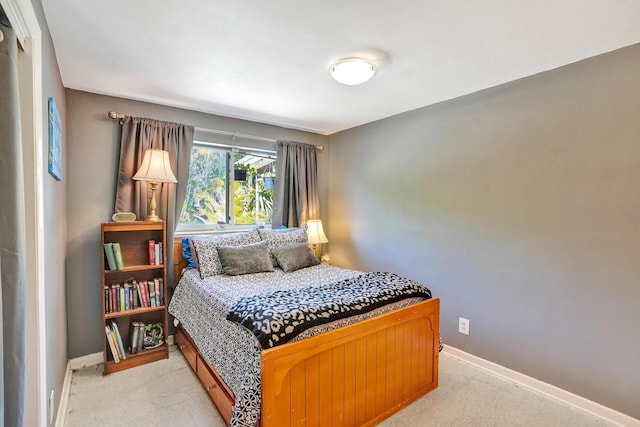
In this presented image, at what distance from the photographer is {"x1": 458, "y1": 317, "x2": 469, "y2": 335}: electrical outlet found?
267 centimetres

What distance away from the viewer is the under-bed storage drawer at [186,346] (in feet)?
8.00

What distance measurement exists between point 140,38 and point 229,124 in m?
1.53

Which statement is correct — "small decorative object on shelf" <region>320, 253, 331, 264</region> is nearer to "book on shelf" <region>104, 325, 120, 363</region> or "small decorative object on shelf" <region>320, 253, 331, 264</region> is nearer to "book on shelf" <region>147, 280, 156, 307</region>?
"book on shelf" <region>147, 280, 156, 307</region>

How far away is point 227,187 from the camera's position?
344 centimetres

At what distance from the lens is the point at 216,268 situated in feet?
8.93

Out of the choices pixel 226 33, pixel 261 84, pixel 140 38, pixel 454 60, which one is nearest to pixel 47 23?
pixel 140 38

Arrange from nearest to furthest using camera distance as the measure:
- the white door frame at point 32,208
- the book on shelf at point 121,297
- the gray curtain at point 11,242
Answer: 1. the gray curtain at point 11,242
2. the white door frame at point 32,208
3. the book on shelf at point 121,297

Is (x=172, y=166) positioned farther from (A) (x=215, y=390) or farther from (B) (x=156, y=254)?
(A) (x=215, y=390)

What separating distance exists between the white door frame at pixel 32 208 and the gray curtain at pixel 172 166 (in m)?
1.57

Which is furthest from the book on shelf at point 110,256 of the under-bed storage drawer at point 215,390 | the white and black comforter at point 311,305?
the white and black comforter at point 311,305

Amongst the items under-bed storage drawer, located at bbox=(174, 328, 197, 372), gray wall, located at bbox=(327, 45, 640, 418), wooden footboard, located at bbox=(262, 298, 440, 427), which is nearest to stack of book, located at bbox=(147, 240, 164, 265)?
under-bed storage drawer, located at bbox=(174, 328, 197, 372)

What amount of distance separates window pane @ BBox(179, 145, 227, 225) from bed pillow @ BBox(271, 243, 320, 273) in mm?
832

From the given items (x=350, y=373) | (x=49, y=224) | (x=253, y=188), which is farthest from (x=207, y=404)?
(x=253, y=188)

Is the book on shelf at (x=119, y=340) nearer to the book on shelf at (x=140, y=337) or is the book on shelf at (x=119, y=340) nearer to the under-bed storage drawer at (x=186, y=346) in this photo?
the book on shelf at (x=140, y=337)
